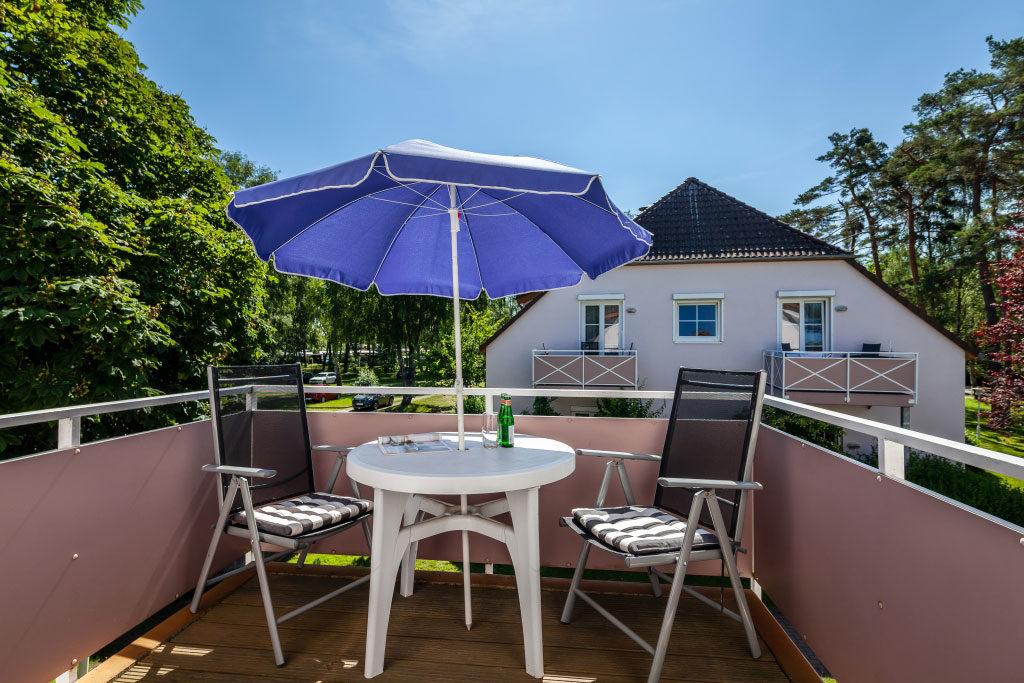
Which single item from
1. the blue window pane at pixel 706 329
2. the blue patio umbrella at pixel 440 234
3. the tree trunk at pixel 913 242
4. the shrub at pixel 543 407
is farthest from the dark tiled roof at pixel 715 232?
the tree trunk at pixel 913 242

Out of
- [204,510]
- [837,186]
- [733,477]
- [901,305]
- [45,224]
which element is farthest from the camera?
[837,186]

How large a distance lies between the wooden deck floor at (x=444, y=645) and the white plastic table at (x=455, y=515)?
0.17 m

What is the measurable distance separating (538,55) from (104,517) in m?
12.0

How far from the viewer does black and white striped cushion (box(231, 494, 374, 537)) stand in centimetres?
198

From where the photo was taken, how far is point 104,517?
189cm

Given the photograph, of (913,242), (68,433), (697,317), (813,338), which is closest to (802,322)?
(813,338)

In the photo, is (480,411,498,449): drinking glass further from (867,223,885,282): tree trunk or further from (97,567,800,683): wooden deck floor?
(867,223,885,282): tree trunk

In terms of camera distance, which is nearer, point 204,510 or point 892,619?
point 892,619

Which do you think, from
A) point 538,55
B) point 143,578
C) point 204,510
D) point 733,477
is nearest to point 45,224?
point 204,510

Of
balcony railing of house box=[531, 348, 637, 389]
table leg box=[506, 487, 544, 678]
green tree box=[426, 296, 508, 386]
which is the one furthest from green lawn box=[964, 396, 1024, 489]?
table leg box=[506, 487, 544, 678]

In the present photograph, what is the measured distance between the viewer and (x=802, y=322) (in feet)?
36.1

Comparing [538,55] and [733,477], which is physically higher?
[538,55]

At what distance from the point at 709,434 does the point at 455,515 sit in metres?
1.17

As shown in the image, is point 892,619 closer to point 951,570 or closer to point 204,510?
point 951,570
